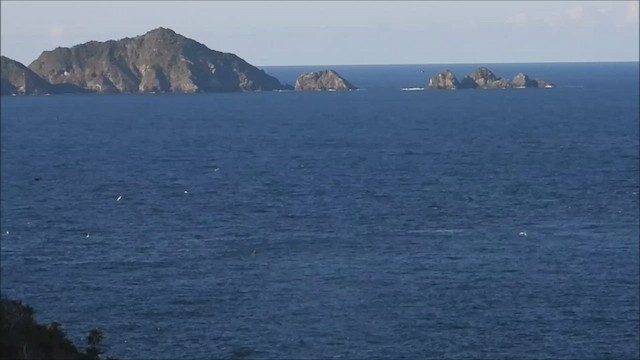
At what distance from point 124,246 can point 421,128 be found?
110 metres

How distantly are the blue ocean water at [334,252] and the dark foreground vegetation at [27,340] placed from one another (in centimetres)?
2343

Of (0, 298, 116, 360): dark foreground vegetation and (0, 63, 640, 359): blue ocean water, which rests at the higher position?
(0, 298, 116, 360): dark foreground vegetation

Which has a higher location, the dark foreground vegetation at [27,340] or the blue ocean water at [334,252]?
the dark foreground vegetation at [27,340]

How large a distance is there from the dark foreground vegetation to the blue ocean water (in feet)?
76.9

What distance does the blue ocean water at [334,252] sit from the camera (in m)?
56.4

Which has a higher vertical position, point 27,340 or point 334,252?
point 27,340

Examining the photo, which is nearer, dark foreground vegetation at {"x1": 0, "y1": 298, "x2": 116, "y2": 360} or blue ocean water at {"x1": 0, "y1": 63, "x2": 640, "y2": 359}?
dark foreground vegetation at {"x1": 0, "y1": 298, "x2": 116, "y2": 360}

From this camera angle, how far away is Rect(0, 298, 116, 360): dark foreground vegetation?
2584cm

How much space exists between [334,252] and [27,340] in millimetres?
48497

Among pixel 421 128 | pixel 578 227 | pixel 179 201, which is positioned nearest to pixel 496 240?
pixel 578 227

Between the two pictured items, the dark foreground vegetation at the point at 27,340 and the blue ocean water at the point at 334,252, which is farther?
the blue ocean water at the point at 334,252

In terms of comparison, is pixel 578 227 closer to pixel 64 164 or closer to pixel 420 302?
pixel 420 302

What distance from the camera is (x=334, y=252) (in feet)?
246

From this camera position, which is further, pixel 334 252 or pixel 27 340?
pixel 334 252
